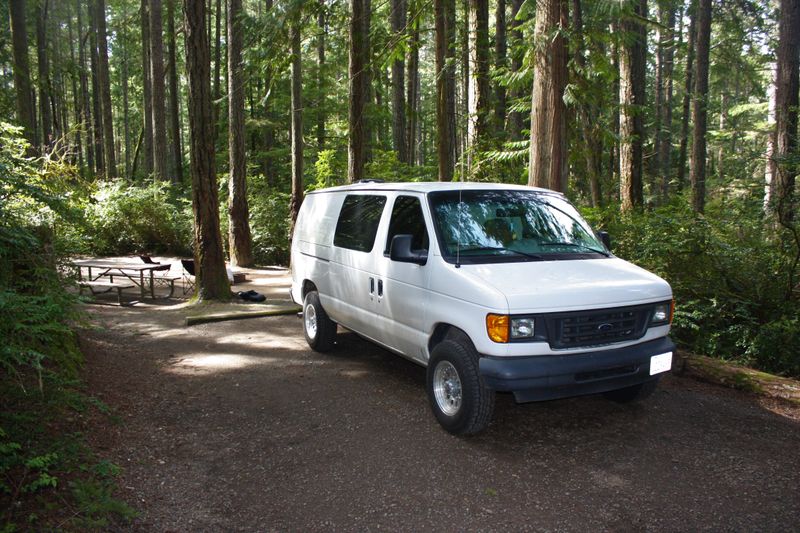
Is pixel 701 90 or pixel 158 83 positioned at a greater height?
pixel 158 83

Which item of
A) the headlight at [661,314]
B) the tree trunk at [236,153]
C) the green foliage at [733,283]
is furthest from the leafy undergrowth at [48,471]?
the tree trunk at [236,153]

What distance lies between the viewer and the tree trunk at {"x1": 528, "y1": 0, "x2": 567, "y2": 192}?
28.5ft

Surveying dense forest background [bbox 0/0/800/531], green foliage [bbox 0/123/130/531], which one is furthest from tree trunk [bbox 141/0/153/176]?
green foliage [bbox 0/123/130/531]

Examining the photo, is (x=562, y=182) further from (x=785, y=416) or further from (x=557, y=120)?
(x=785, y=416)

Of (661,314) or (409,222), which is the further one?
(409,222)

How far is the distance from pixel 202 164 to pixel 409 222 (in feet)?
19.2

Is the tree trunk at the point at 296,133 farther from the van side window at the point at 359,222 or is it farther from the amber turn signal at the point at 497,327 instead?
the amber turn signal at the point at 497,327

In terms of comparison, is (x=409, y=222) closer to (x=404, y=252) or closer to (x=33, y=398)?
(x=404, y=252)

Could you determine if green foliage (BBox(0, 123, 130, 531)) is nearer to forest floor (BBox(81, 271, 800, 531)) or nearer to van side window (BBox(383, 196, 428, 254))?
forest floor (BBox(81, 271, 800, 531))

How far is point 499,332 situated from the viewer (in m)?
4.62

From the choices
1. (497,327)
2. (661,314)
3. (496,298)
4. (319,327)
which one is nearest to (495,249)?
(496,298)

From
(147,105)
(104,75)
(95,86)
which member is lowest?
(147,105)

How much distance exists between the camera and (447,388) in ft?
17.3

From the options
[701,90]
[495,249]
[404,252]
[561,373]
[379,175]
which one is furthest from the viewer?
[701,90]
